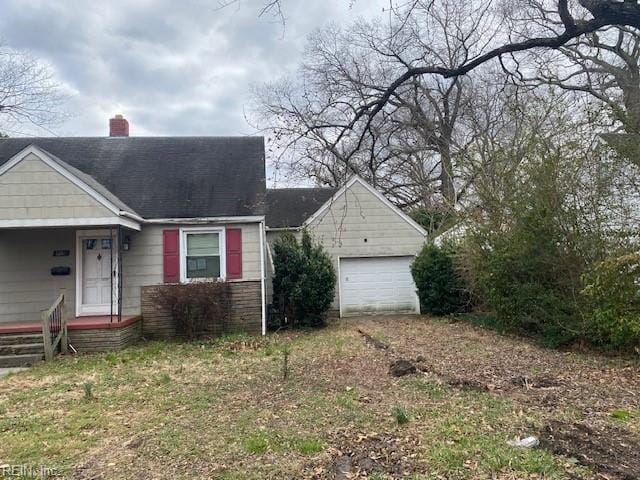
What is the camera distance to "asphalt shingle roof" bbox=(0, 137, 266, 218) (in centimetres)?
1157

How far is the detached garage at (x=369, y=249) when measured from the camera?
49.6ft

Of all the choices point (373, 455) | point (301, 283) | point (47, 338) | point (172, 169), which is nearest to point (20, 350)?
point (47, 338)

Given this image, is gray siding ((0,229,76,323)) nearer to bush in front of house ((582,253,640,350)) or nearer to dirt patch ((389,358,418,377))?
dirt patch ((389,358,418,377))

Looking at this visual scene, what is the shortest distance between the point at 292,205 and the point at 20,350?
427 inches

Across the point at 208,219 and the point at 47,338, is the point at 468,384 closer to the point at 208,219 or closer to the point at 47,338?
the point at 208,219

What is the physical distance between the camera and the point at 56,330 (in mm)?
9062

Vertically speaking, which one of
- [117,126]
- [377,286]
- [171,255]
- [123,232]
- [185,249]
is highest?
[117,126]

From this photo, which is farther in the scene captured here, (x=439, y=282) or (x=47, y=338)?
(x=439, y=282)

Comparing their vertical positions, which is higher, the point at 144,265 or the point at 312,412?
the point at 144,265

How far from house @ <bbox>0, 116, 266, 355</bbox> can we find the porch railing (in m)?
0.20

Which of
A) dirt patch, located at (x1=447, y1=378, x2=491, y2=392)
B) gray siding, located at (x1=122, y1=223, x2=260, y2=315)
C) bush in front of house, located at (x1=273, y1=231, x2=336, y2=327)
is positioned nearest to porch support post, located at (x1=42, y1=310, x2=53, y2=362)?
gray siding, located at (x1=122, y1=223, x2=260, y2=315)

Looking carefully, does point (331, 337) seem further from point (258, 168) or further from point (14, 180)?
point (14, 180)

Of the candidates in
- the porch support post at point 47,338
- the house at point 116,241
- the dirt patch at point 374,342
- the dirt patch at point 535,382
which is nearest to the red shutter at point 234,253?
the house at point 116,241

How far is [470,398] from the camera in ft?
17.5
